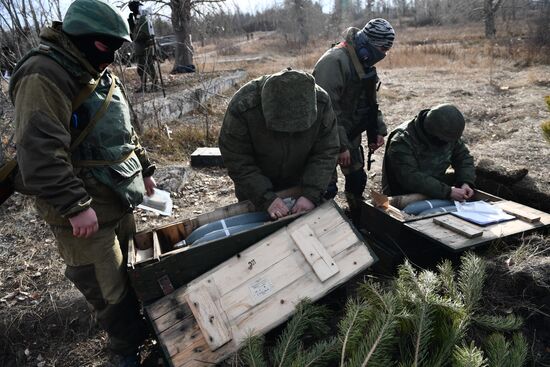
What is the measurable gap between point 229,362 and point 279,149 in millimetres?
1409

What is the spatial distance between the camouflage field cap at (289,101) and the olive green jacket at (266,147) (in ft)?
0.70

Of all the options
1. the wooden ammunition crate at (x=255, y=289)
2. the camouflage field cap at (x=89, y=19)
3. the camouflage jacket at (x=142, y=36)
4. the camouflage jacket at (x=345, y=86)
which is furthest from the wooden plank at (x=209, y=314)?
the camouflage jacket at (x=142, y=36)

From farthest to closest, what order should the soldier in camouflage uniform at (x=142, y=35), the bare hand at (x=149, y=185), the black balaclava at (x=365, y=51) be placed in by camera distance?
the soldier in camouflage uniform at (x=142, y=35), the black balaclava at (x=365, y=51), the bare hand at (x=149, y=185)

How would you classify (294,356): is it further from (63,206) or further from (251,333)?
(63,206)

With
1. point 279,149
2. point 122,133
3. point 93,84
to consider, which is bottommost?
point 279,149

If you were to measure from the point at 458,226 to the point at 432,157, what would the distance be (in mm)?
1095

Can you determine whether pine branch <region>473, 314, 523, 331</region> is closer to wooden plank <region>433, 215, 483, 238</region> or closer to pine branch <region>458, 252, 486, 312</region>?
pine branch <region>458, 252, 486, 312</region>

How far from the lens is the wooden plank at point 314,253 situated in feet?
7.14

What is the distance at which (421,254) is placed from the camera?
2.78 meters

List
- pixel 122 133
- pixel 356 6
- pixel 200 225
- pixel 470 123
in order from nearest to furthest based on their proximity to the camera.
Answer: pixel 122 133
pixel 200 225
pixel 470 123
pixel 356 6

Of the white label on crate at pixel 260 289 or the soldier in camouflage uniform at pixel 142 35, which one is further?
the soldier in camouflage uniform at pixel 142 35

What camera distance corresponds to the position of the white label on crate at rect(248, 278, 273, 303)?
213 centimetres

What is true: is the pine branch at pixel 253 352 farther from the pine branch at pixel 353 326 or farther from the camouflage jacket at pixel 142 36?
the camouflage jacket at pixel 142 36

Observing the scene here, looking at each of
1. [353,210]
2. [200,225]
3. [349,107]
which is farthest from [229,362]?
[349,107]
